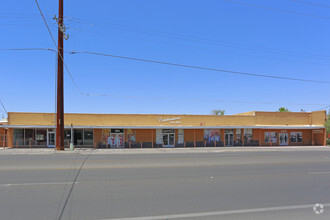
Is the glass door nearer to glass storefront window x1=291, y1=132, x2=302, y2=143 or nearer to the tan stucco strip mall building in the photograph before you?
the tan stucco strip mall building

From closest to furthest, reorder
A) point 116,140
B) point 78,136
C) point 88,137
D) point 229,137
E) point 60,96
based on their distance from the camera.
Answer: point 60,96 → point 78,136 → point 88,137 → point 116,140 → point 229,137

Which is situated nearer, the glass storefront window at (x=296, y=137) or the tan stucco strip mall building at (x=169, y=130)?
the tan stucco strip mall building at (x=169, y=130)

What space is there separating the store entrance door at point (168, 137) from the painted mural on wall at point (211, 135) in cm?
433

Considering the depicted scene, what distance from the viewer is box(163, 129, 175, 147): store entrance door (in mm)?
31406

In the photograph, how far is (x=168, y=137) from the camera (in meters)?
31.6

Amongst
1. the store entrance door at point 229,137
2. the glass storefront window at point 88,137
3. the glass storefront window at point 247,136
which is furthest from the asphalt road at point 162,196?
the glass storefront window at point 247,136

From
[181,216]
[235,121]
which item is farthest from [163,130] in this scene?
[181,216]

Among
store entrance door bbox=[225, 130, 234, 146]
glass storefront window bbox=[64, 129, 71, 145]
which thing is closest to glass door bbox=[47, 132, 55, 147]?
glass storefront window bbox=[64, 129, 71, 145]

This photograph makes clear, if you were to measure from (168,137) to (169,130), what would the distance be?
87 cm

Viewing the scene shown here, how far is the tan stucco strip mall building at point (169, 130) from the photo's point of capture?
93.5ft

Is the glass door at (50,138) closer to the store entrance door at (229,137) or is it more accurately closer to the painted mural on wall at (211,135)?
the painted mural on wall at (211,135)

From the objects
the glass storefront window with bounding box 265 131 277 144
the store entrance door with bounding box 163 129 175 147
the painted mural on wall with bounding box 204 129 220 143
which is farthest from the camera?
the glass storefront window with bounding box 265 131 277 144

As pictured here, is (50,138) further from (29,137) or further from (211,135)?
(211,135)

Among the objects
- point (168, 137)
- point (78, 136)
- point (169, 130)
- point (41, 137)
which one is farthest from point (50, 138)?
point (169, 130)
